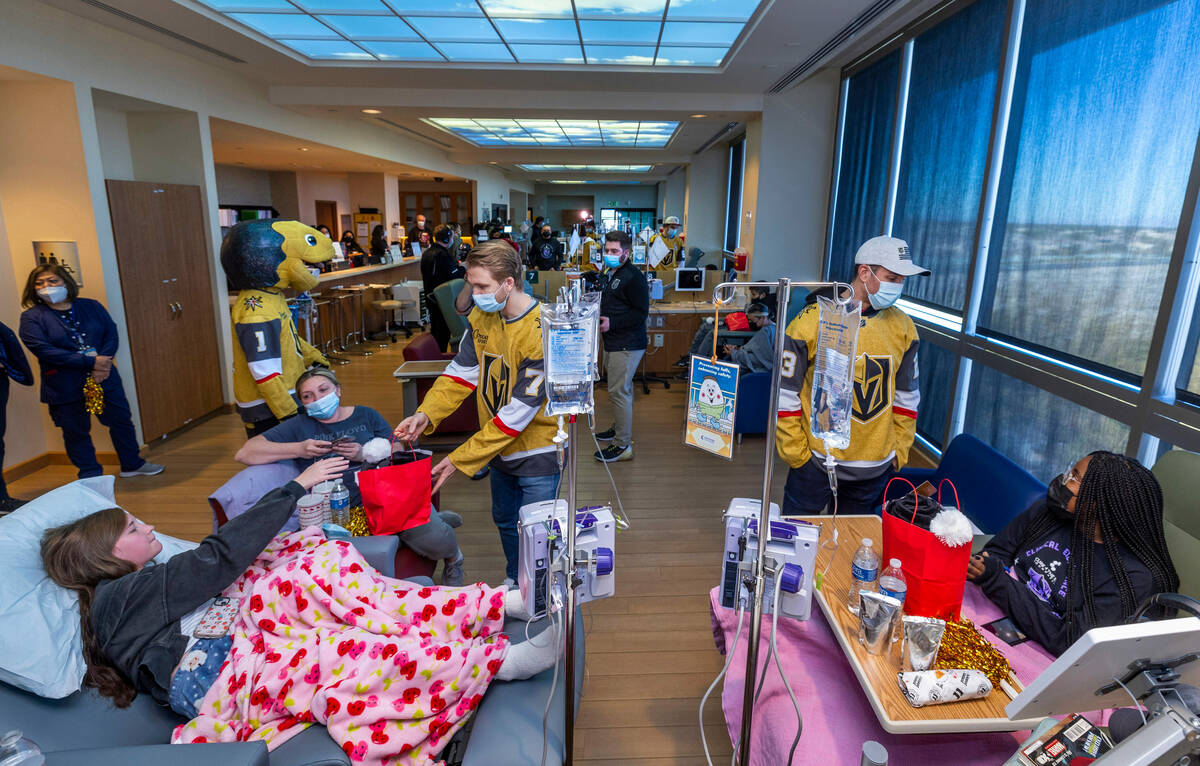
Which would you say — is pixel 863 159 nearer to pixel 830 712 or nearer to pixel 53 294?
pixel 830 712

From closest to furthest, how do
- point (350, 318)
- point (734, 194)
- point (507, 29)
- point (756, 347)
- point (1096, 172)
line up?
1. point (1096, 172)
2. point (507, 29)
3. point (756, 347)
4. point (350, 318)
5. point (734, 194)

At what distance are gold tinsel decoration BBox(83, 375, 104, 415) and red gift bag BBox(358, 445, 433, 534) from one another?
2977mm

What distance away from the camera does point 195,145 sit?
5.63 m

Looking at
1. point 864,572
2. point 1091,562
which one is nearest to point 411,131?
point 864,572

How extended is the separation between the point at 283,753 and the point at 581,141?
11.3 m

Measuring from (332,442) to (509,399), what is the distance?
35.6 inches

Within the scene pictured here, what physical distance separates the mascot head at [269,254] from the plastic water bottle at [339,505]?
140 cm

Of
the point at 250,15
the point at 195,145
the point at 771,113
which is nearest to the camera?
the point at 250,15

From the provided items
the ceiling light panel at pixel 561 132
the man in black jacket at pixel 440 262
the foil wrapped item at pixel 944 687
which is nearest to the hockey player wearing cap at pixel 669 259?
the ceiling light panel at pixel 561 132

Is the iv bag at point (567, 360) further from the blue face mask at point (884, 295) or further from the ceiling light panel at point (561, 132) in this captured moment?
the ceiling light panel at point (561, 132)

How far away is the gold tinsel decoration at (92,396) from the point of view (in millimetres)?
4207

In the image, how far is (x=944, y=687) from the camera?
1547mm

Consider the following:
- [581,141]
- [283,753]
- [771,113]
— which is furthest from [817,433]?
[581,141]

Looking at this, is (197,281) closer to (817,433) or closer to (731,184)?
(817,433)
